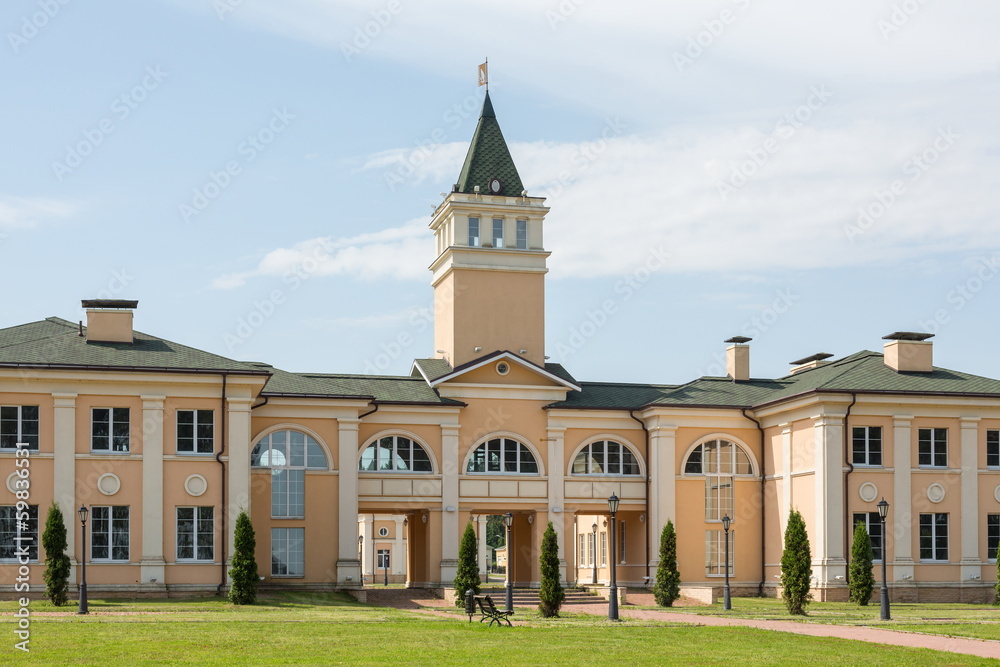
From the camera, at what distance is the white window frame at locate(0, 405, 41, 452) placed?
121 feet

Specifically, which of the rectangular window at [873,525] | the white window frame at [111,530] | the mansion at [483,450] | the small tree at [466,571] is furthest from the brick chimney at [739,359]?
the white window frame at [111,530]

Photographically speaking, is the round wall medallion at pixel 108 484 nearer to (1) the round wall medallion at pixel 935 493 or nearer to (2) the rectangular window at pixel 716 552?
(2) the rectangular window at pixel 716 552

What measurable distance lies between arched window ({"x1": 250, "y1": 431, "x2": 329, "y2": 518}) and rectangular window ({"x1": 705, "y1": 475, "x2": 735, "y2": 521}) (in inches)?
541

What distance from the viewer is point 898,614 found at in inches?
1357

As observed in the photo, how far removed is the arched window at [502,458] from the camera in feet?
149

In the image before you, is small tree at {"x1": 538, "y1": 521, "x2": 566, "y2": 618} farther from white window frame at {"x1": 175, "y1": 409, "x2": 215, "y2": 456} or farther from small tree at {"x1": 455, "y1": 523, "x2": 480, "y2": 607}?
white window frame at {"x1": 175, "y1": 409, "x2": 215, "y2": 456}

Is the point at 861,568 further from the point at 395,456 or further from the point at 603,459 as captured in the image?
the point at 395,456

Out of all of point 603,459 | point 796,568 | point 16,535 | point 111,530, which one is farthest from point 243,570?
point 796,568

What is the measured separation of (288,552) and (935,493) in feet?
69.8

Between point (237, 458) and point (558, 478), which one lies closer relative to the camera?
point (237, 458)

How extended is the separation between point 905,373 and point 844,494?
16.7 ft

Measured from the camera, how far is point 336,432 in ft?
140

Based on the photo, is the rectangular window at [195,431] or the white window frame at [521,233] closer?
the rectangular window at [195,431]

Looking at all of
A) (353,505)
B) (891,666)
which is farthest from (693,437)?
(891,666)
